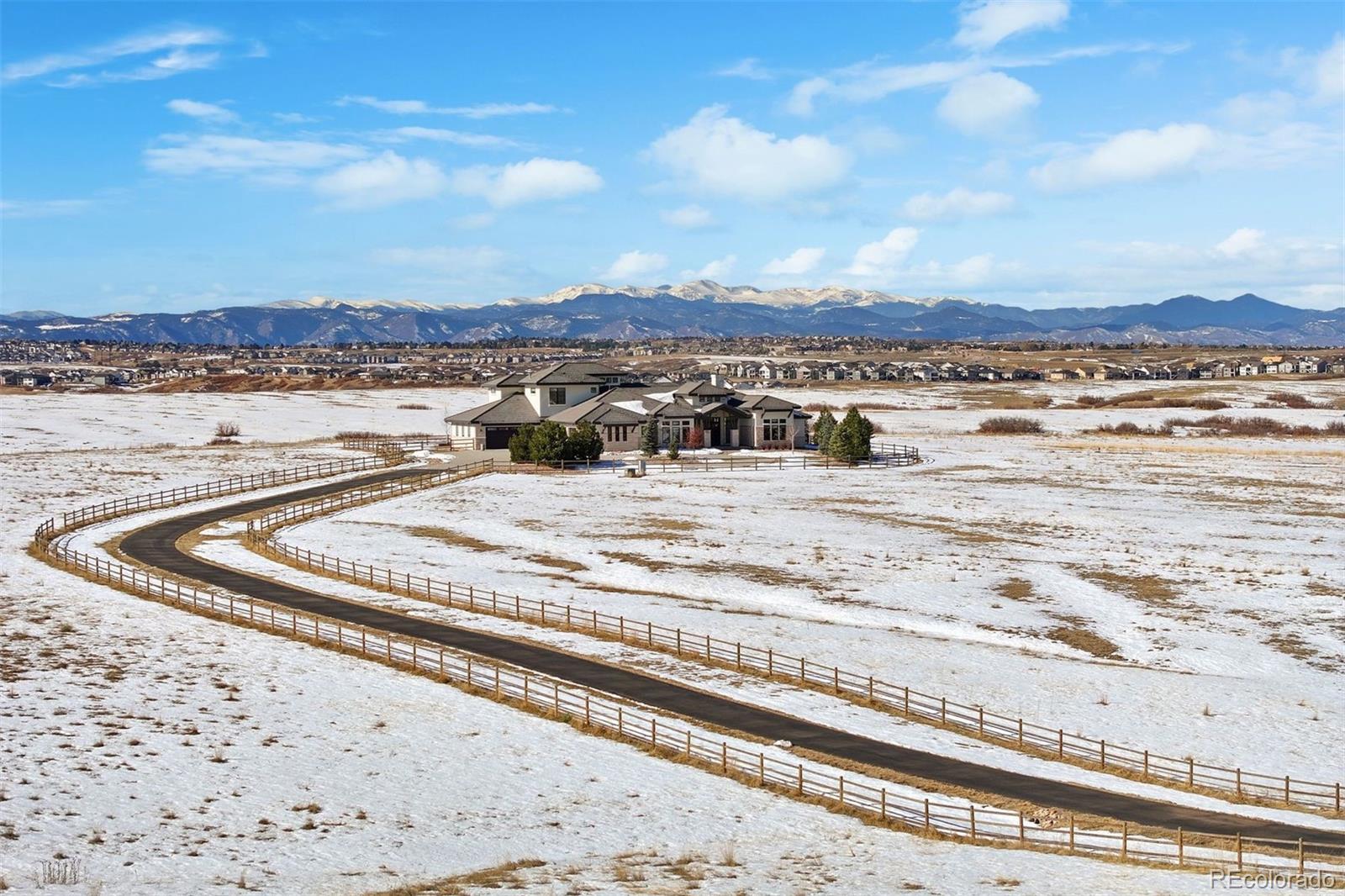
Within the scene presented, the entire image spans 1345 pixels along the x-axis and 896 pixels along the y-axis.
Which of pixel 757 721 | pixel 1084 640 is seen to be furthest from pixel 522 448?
pixel 757 721

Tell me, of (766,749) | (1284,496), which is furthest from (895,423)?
(766,749)

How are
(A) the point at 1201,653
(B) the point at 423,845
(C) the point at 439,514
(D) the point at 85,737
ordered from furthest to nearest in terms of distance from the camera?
1. (C) the point at 439,514
2. (A) the point at 1201,653
3. (D) the point at 85,737
4. (B) the point at 423,845

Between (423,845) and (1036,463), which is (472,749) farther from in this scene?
(1036,463)

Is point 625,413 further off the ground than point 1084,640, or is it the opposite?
point 625,413

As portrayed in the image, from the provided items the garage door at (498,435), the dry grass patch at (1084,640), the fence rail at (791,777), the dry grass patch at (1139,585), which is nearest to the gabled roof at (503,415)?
the garage door at (498,435)

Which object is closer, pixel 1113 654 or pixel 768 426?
pixel 1113 654

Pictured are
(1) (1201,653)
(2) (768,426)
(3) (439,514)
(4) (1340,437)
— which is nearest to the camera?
(1) (1201,653)

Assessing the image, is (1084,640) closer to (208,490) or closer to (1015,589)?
(1015,589)

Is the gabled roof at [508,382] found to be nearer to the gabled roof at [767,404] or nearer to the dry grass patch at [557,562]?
the gabled roof at [767,404]
